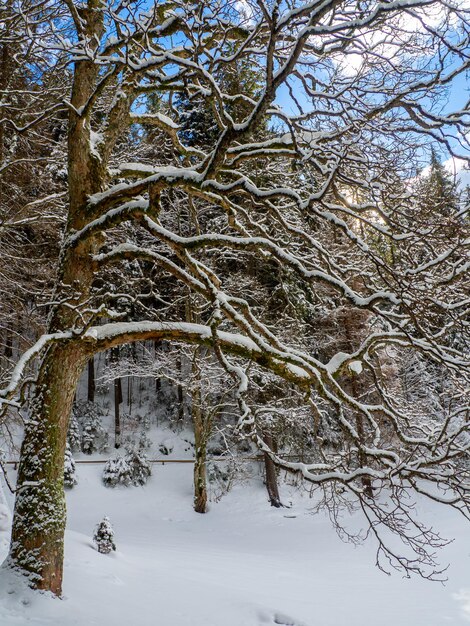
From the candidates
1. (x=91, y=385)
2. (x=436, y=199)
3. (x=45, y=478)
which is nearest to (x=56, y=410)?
(x=45, y=478)

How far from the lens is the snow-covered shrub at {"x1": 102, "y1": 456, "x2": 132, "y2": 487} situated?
53.5ft

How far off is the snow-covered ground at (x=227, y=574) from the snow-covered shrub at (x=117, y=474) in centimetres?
46

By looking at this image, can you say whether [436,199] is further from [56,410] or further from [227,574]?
[227,574]

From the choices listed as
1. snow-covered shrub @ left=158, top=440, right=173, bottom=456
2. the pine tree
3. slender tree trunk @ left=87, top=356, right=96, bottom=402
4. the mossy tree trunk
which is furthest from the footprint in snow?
slender tree trunk @ left=87, top=356, right=96, bottom=402

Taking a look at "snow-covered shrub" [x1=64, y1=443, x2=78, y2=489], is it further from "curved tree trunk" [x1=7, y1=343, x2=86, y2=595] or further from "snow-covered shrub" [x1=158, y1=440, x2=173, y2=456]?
Answer: "curved tree trunk" [x1=7, y1=343, x2=86, y2=595]

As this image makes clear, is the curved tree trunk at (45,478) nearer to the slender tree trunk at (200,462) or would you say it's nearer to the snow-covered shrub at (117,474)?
the slender tree trunk at (200,462)

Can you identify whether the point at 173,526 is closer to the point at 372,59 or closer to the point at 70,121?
the point at 70,121

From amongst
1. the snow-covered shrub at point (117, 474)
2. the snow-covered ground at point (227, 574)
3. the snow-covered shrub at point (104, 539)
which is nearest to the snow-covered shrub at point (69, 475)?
the snow-covered ground at point (227, 574)

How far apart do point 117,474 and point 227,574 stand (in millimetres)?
9154

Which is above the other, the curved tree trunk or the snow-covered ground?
the curved tree trunk

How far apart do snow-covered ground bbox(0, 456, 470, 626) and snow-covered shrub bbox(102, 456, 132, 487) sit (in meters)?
0.46

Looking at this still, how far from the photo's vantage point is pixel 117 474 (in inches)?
645

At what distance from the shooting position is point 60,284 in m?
4.85

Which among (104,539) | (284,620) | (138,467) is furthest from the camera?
(138,467)
